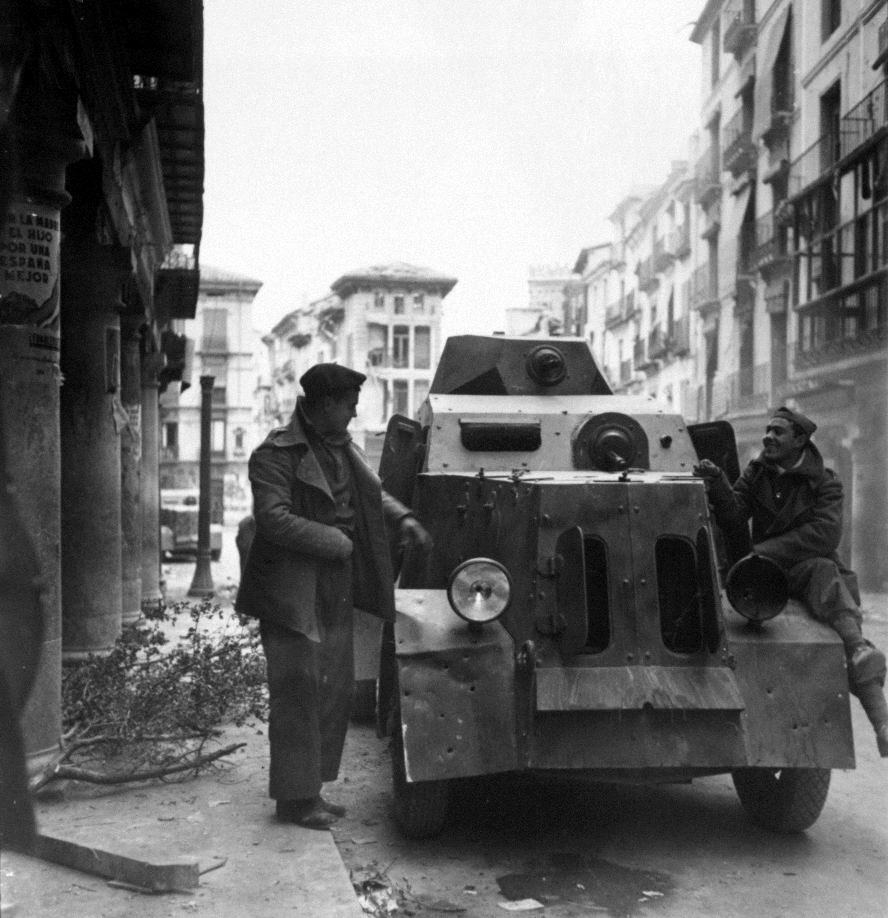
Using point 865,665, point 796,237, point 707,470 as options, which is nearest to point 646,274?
point 796,237

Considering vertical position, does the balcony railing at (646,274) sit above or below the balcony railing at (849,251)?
above

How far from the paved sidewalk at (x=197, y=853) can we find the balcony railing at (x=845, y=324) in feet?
50.5

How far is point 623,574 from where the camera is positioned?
5.92m

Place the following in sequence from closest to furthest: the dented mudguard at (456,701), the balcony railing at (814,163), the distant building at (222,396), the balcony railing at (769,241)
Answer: the dented mudguard at (456,701), the balcony railing at (814,163), the balcony railing at (769,241), the distant building at (222,396)

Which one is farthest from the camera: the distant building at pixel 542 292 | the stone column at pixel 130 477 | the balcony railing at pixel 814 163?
the distant building at pixel 542 292

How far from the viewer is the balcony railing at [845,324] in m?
20.1

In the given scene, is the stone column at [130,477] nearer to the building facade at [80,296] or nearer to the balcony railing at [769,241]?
the building facade at [80,296]

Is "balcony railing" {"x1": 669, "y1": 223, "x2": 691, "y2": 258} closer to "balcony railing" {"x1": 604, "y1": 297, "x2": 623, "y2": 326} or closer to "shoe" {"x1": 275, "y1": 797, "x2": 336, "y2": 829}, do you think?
"balcony railing" {"x1": 604, "y1": 297, "x2": 623, "y2": 326}

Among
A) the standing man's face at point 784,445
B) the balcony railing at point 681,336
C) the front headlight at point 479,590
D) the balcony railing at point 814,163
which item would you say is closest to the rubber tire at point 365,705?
the front headlight at point 479,590

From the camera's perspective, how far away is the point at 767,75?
24.6 m

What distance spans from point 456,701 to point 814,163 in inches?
779

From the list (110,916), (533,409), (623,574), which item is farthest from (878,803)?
(110,916)

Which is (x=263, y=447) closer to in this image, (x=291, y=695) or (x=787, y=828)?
(x=291, y=695)

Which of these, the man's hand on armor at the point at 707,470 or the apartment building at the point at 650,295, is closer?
the man's hand on armor at the point at 707,470
